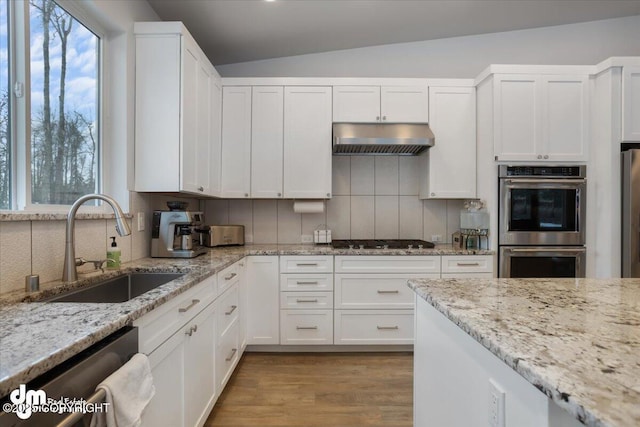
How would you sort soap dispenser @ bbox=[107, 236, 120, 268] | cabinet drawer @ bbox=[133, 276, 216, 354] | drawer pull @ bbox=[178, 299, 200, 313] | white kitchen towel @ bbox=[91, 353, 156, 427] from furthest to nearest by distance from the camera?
soap dispenser @ bbox=[107, 236, 120, 268] → drawer pull @ bbox=[178, 299, 200, 313] → cabinet drawer @ bbox=[133, 276, 216, 354] → white kitchen towel @ bbox=[91, 353, 156, 427]

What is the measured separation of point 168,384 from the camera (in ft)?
4.48

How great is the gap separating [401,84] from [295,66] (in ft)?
3.67

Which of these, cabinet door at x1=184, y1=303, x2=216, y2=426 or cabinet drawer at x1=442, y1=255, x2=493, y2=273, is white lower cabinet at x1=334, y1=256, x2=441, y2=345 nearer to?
cabinet drawer at x1=442, y1=255, x2=493, y2=273

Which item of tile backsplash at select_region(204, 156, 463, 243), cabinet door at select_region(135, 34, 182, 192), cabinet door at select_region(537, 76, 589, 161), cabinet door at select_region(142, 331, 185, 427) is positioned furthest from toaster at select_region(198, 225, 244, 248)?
cabinet door at select_region(537, 76, 589, 161)

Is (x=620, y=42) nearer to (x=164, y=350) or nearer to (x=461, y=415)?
(x=461, y=415)

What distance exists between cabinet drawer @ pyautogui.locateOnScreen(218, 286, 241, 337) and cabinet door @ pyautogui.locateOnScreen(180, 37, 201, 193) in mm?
782

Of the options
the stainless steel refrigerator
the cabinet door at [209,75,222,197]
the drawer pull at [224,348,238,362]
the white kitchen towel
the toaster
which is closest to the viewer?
the white kitchen towel

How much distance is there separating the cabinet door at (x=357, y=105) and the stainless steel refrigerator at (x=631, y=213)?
1.99m

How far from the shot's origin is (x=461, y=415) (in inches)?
38.5

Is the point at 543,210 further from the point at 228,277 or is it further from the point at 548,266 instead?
the point at 228,277

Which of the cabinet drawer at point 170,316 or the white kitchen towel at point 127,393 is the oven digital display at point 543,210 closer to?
the cabinet drawer at point 170,316

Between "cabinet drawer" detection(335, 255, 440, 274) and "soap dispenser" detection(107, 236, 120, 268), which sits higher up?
"soap dispenser" detection(107, 236, 120, 268)

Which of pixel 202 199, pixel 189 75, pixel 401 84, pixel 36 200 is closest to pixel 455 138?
pixel 401 84

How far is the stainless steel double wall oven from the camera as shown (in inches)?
108
